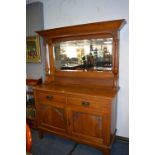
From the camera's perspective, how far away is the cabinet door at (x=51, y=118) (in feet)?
6.89

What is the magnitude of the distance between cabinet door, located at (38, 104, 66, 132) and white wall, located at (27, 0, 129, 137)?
36.5 inches

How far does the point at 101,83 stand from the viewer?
2170 mm

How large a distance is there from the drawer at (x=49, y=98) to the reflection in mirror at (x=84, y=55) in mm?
610

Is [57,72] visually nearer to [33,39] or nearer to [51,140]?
[33,39]

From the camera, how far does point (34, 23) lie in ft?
8.73

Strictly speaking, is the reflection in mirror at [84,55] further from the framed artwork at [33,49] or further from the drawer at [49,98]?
the drawer at [49,98]

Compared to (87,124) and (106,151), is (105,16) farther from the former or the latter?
(106,151)

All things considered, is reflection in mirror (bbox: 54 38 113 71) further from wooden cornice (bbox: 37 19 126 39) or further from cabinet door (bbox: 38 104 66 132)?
cabinet door (bbox: 38 104 66 132)

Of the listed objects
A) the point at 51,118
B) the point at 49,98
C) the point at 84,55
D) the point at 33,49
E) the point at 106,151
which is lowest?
the point at 106,151

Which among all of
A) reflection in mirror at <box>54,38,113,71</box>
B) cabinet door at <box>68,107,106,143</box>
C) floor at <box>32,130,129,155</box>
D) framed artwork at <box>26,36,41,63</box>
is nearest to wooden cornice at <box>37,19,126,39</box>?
reflection in mirror at <box>54,38,113,71</box>

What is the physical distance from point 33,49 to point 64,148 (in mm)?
1927

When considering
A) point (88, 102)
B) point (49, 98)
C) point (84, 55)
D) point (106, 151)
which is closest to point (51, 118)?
point (49, 98)
